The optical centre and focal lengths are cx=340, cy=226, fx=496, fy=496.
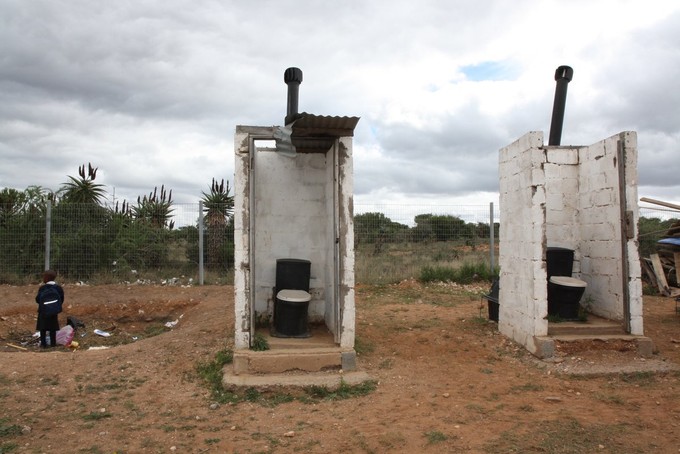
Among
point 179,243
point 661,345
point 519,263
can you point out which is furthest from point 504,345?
point 179,243

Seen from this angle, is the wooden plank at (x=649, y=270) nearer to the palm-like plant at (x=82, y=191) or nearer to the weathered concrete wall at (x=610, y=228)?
the weathered concrete wall at (x=610, y=228)

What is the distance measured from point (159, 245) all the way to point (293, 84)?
25.4 feet

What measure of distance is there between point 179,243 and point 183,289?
1.47 meters

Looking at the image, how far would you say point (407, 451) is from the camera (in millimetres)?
3986

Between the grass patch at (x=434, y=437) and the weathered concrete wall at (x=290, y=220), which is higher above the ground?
the weathered concrete wall at (x=290, y=220)

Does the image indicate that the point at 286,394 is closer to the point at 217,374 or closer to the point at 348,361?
the point at 348,361

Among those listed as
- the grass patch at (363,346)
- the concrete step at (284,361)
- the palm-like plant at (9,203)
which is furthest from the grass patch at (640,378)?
the palm-like plant at (9,203)

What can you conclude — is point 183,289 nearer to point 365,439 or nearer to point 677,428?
point 365,439

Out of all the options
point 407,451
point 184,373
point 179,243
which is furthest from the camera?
point 179,243

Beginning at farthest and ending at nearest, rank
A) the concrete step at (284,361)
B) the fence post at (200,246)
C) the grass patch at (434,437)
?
1. the fence post at (200,246)
2. the concrete step at (284,361)
3. the grass patch at (434,437)

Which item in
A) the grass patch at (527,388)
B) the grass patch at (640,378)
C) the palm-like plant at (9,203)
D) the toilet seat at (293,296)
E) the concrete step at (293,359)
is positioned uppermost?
the palm-like plant at (9,203)

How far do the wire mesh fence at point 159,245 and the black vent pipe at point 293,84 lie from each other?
632 centimetres

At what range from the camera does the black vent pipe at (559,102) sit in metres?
8.36

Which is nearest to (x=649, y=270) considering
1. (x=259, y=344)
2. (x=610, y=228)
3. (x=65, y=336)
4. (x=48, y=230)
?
(x=610, y=228)
